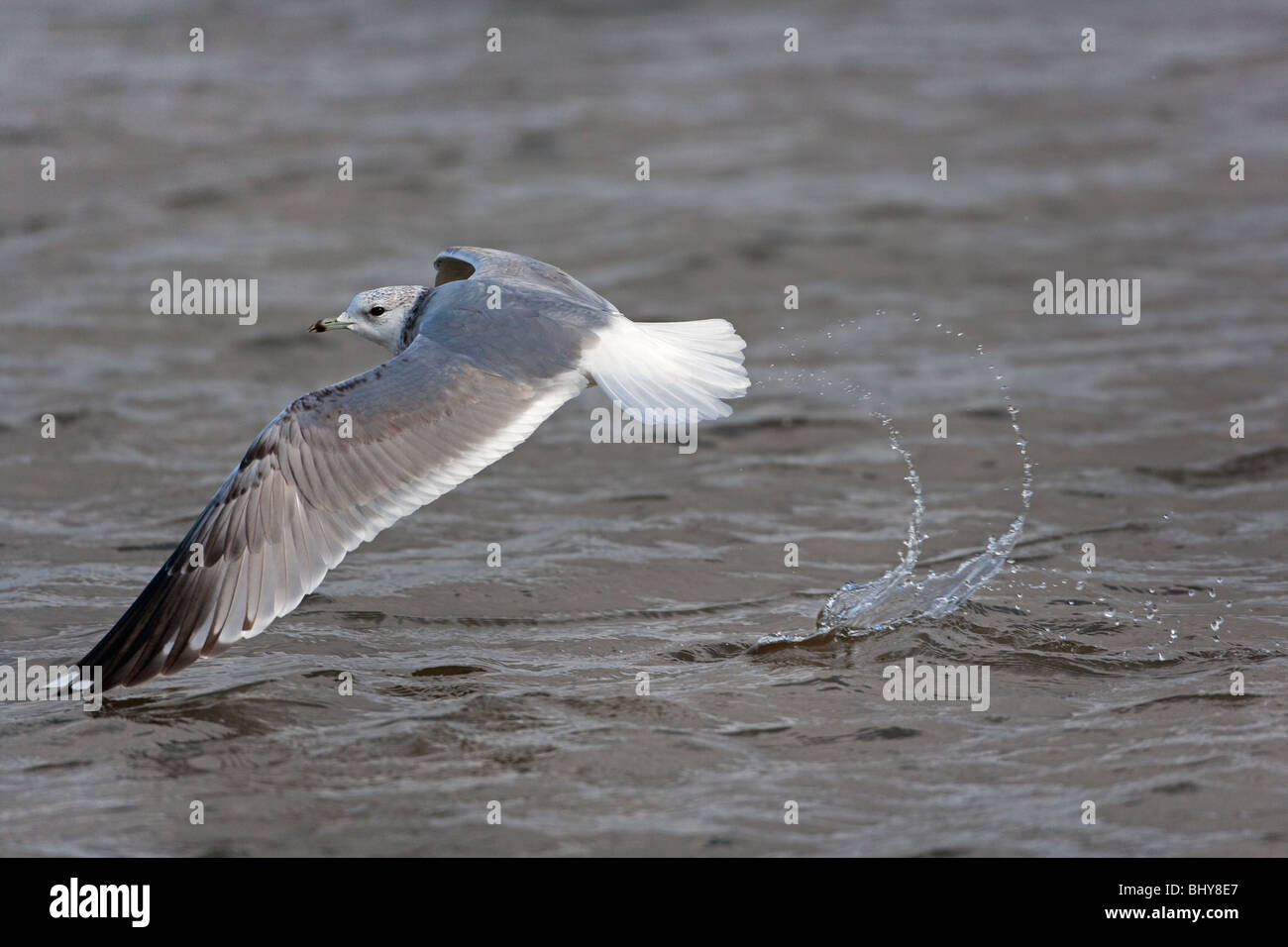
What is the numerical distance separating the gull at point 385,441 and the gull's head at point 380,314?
0.47 meters

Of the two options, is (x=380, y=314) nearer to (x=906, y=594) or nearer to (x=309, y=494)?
(x=309, y=494)

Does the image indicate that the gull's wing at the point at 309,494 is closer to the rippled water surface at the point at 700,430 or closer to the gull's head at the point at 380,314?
the rippled water surface at the point at 700,430

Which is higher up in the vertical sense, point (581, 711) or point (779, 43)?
point (779, 43)

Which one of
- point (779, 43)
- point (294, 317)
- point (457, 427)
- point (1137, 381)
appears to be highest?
point (779, 43)

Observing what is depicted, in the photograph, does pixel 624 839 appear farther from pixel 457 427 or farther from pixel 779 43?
pixel 779 43

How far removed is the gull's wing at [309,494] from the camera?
4578 millimetres

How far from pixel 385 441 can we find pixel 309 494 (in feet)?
0.95

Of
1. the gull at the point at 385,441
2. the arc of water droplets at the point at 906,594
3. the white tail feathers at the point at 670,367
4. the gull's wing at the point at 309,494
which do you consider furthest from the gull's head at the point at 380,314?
the arc of water droplets at the point at 906,594

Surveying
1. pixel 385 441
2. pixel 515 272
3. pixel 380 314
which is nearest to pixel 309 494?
pixel 385 441

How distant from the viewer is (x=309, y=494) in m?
4.71

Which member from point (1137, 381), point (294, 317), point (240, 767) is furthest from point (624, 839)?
point (294, 317)
